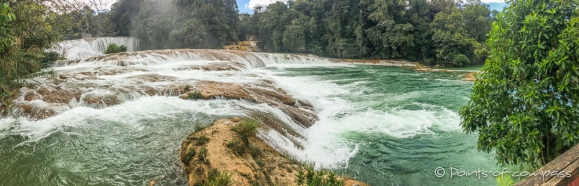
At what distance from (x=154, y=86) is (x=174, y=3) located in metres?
33.1

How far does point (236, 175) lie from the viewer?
139 inches

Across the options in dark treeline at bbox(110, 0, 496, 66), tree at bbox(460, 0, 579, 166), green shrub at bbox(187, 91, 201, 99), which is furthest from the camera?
dark treeline at bbox(110, 0, 496, 66)

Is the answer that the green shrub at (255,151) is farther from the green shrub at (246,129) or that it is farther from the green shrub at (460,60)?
the green shrub at (460,60)

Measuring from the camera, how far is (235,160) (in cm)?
392

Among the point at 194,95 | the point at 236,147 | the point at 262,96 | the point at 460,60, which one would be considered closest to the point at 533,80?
the point at 236,147

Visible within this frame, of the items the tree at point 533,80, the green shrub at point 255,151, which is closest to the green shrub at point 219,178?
the green shrub at point 255,151

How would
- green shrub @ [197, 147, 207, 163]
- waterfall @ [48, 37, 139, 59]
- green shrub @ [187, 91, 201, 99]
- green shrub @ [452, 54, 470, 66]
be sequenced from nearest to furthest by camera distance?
green shrub @ [197, 147, 207, 163]
green shrub @ [187, 91, 201, 99]
waterfall @ [48, 37, 139, 59]
green shrub @ [452, 54, 470, 66]

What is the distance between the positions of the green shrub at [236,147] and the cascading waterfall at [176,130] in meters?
0.77

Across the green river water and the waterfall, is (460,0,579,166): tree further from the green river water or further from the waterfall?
the waterfall

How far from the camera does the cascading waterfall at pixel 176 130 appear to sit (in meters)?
4.38

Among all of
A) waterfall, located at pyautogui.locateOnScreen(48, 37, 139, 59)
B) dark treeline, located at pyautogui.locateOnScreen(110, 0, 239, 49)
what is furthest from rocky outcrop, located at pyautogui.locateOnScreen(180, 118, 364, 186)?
dark treeline, located at pyautogui.locateOnScreen(110, 0, 239, 49)

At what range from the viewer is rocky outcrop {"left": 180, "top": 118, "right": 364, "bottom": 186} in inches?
144

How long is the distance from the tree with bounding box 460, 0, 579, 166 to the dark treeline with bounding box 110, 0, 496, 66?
2625cm

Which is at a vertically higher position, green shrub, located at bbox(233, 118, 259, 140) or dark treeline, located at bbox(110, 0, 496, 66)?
dark treeline, located at bbox(110, 0, 496, 66)
